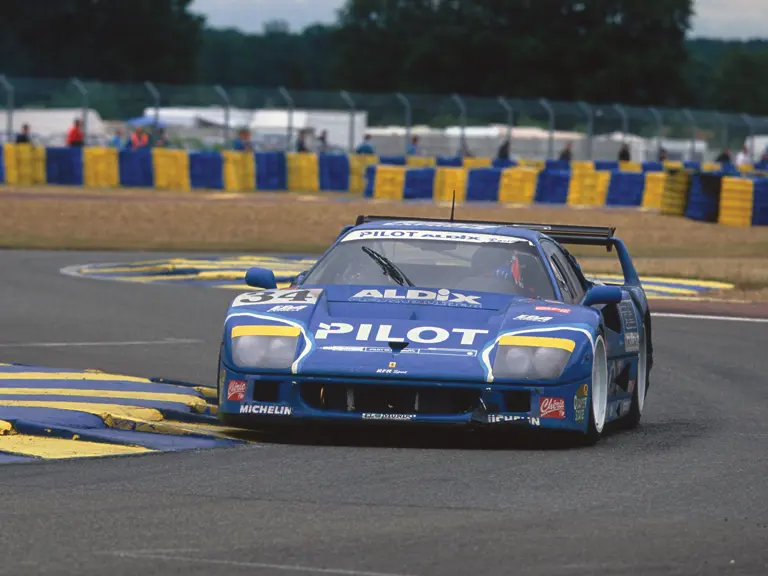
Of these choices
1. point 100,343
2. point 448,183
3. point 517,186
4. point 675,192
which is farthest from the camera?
point 448,183

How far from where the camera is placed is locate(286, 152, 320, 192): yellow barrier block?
44.7 metres

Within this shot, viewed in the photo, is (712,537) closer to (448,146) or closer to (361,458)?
(361,458)

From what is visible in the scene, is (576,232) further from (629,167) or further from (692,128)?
(692,128)

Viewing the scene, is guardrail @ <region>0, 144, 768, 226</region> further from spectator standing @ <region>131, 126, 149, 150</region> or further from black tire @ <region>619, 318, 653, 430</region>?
black tire @ <region>619, 318, 653, 430</region>

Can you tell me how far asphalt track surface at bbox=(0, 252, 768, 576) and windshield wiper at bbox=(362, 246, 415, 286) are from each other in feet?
3.29

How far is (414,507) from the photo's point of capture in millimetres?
6594

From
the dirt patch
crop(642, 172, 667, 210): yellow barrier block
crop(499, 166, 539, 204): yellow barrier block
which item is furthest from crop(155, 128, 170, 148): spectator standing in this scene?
crop(642, 172, 667, 210): yellow barrier block

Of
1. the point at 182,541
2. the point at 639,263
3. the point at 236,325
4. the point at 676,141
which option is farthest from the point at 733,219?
the point at 676,141

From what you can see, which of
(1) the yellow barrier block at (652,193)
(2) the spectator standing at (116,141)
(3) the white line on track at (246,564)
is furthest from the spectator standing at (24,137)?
(3) the white line on track at (246,564)

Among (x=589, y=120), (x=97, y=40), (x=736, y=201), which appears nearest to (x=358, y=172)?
(x=589, y=120)

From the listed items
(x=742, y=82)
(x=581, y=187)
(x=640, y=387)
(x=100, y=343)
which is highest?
(x=640, y=387)

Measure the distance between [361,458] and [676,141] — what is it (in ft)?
219

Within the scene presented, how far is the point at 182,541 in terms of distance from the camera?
5785 millimetres

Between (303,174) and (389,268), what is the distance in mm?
35533
